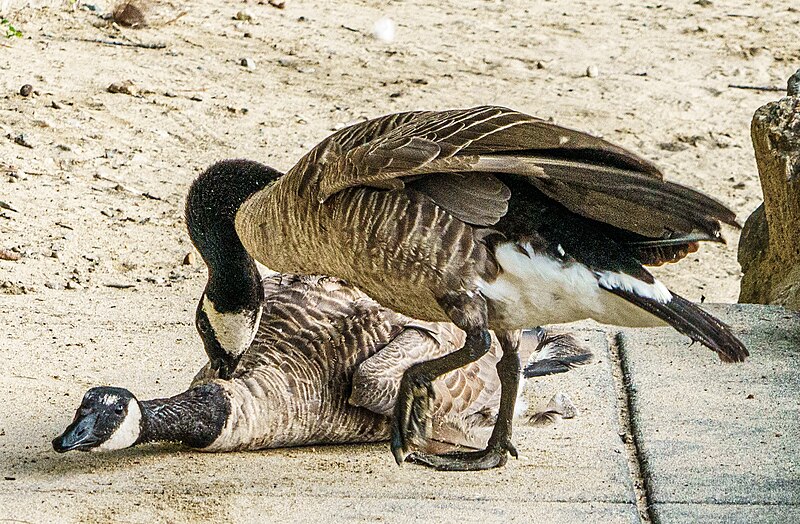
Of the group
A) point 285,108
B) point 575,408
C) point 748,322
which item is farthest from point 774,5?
point 575,408

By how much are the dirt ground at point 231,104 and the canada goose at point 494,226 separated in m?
1.46

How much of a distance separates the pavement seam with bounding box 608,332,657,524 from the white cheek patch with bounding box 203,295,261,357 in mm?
1589

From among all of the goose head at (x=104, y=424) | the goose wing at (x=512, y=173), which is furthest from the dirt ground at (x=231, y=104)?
the goose wing at (x=512, y=173)

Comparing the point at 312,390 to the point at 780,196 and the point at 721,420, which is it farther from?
the point at 780,196

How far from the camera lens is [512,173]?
4238 mm

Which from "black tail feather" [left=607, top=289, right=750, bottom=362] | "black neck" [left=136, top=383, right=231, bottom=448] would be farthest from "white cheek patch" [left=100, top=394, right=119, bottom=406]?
"black tail feather" [left=607, top=289, right=750, bottom=362]

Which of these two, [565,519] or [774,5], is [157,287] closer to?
[565,519]

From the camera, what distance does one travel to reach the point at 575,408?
528 centimetres

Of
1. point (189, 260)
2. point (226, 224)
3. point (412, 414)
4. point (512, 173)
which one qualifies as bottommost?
point (189, 260)

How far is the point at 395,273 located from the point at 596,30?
8.03 meters

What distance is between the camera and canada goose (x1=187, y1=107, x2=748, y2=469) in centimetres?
412

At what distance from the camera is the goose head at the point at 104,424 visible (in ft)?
14.4

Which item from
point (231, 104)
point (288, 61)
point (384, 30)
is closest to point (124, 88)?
point (231, 104)

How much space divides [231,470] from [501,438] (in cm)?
106
